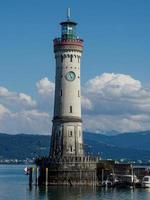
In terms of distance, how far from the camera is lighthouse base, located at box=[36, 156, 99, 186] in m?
134

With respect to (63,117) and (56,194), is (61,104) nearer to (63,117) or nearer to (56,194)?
(63,117)

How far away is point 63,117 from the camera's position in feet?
456

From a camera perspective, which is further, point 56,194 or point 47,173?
point 47,173

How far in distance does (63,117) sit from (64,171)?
38.1ft

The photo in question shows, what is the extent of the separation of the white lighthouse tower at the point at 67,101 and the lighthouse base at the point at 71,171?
3.28 meters

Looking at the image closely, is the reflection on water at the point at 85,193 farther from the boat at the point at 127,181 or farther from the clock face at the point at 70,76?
the clock face at the point at 70,76

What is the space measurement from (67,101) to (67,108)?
55.0 inches

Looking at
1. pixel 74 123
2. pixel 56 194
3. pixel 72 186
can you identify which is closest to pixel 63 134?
pixel 74 123

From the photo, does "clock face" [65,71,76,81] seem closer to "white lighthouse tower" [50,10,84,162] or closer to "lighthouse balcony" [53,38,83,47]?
"white lighthouse tower" [50,10,84,162]

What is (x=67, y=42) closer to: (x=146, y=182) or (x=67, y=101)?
(x=67, y=101)

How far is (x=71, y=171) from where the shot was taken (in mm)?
133250

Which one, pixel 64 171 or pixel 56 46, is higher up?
pixel 56 46

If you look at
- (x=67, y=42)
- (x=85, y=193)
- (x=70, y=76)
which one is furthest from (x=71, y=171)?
(x=67, y=42)

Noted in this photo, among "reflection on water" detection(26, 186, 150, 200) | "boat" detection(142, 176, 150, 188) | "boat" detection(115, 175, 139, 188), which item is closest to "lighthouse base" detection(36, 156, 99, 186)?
"reflection on water" detection(26, 186, 150, 200)
